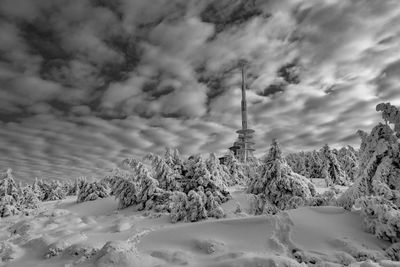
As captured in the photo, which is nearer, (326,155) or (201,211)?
(201,211)

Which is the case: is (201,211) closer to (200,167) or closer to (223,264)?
(200,167)

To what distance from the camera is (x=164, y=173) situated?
2536 cm

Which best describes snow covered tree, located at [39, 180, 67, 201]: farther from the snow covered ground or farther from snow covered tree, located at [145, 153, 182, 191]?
the snow covered ground

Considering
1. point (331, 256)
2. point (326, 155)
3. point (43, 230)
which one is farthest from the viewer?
point (326, 155)

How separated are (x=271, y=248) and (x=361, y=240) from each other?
8.29ft

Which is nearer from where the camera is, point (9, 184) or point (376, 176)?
point (376, 176)

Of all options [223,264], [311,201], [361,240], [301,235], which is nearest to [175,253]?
[223,264]

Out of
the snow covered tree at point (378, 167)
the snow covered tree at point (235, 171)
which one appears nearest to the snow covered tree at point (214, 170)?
the snow covered tree at point (378, 167)

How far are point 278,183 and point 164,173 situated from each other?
33.5 feet

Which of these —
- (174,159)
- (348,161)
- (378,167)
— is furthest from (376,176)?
(348,161)

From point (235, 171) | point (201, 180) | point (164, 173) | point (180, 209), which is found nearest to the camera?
point (180, 209)

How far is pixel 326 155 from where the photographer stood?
46.7 metres

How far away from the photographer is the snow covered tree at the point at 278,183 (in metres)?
18.8

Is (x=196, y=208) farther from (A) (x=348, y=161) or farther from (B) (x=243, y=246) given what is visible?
(A) (x=348, y=161)
